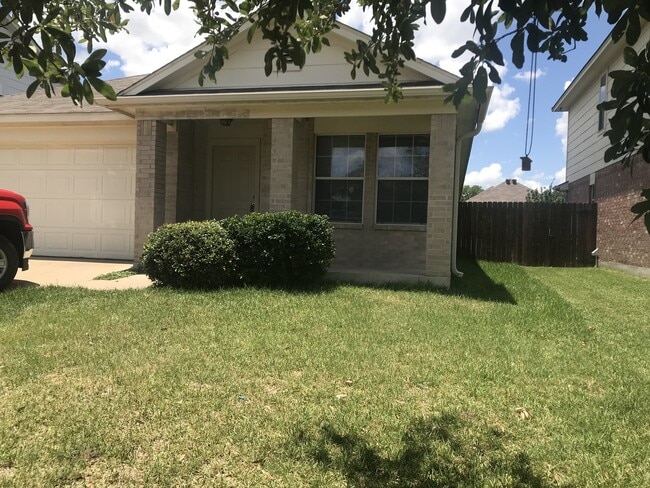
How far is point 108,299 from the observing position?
22.8 ft

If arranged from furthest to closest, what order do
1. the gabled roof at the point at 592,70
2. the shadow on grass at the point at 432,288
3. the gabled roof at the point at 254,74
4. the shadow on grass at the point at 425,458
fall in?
1. the gabled roof at the point at 592,70
2. the gabled roof at the point at 254,74
3. the shadow on grass at the point at 432,288
4. the shadow on grass at the point at 425,458

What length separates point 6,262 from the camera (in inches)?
287

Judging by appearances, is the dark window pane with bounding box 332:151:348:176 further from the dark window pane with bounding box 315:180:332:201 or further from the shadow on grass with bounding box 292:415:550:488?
the shadow on grass with bounding box 292:415:550:488

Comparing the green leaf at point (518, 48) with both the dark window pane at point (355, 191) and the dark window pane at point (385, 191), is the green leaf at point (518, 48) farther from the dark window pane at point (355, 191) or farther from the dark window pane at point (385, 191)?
the dark window pane at point (355, 191)

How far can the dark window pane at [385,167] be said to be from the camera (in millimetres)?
10703

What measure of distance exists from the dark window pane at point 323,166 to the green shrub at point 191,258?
3679 mm

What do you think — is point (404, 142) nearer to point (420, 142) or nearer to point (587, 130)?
point (420, 142)

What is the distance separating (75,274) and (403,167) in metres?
6.85

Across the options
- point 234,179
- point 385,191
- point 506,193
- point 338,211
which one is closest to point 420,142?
point 385,191

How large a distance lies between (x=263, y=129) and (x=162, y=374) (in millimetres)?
8062

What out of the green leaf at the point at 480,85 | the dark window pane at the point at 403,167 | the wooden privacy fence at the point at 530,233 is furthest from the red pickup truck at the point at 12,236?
the wooden privacy fence at the point at 530,233

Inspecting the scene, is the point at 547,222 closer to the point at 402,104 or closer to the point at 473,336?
the point at 402,104

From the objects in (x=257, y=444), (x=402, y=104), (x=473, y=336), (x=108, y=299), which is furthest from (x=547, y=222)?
(x=257, y=444)

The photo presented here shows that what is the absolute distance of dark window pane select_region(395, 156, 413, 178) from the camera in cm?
1062
